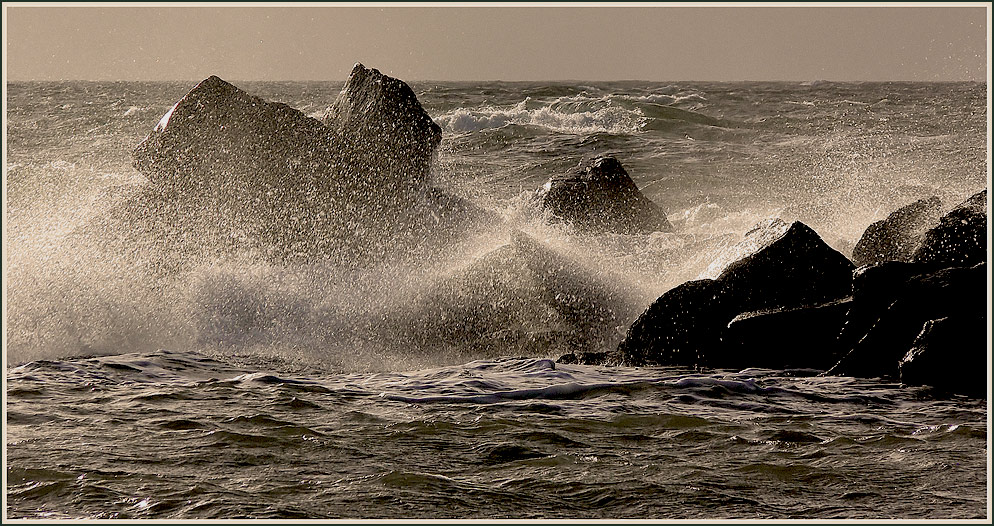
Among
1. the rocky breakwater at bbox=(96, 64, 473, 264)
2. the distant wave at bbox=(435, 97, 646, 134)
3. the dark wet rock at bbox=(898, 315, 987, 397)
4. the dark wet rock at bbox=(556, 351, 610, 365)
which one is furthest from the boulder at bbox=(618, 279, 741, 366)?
the distant wave at bbox=(435, 97, 646, 134)

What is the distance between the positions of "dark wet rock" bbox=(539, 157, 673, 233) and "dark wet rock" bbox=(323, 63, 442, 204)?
141cm

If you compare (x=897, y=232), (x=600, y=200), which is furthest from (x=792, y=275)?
(x=600, y=200)

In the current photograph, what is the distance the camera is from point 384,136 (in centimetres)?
980

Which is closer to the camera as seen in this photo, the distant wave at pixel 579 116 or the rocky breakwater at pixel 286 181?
the rocky breakwater at pixel 286 181

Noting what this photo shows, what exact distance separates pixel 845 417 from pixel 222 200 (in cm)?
629

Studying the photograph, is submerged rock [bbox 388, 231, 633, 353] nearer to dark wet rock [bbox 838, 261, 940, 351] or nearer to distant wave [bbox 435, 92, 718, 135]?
dark wet rock [bbox 838, 261, 940, 351]

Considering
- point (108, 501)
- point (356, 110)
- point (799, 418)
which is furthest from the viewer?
point (356, 110)

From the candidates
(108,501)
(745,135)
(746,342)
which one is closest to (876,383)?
(746,342)

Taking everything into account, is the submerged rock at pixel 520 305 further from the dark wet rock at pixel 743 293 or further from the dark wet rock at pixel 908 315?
the dark wet rock at pixel 908 315

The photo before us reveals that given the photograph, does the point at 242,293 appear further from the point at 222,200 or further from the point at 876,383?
the point at 876,383

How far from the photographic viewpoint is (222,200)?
360 inches

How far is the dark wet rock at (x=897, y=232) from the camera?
305 inches

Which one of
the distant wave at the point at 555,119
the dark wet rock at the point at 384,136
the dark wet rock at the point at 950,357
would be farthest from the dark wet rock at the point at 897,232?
the distant wave at the point at 555,119

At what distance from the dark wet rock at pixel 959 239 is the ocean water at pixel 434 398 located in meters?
1.61
